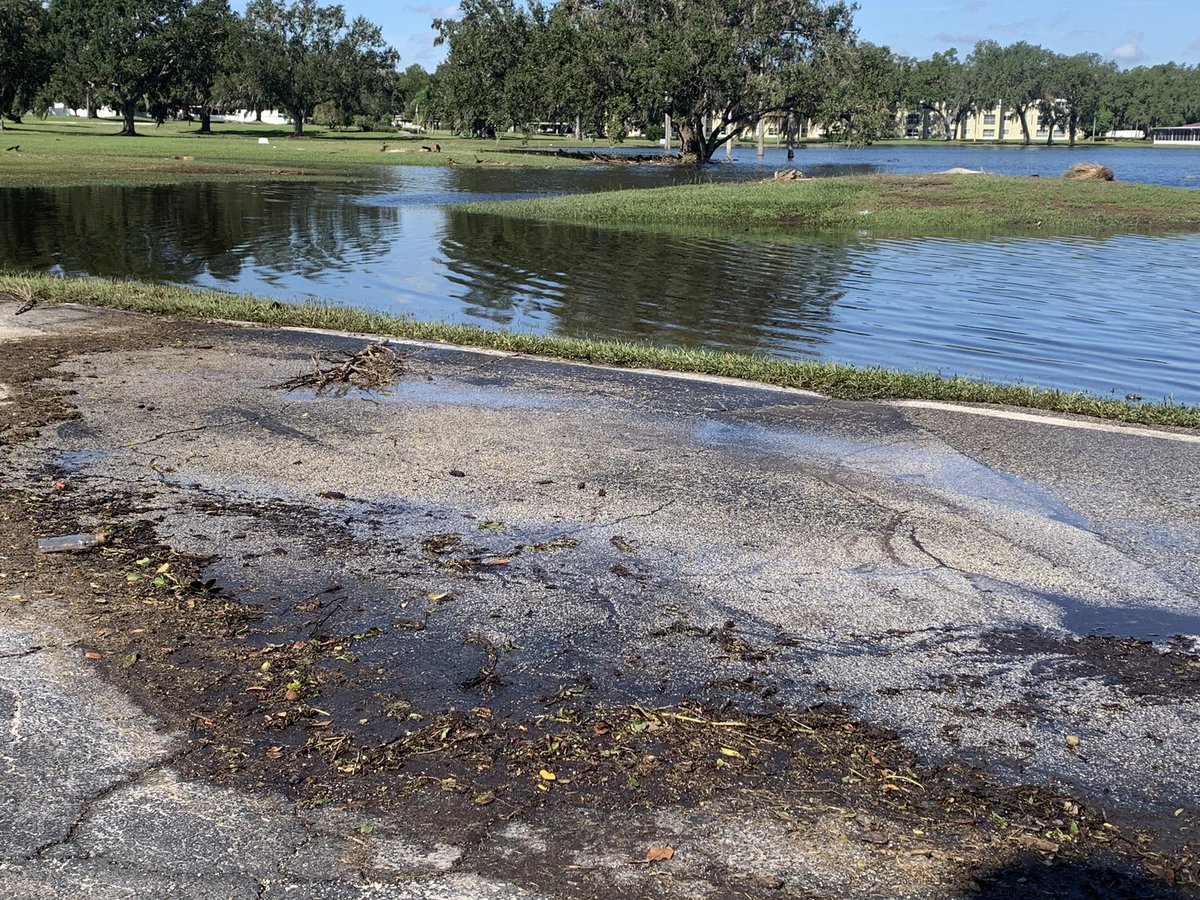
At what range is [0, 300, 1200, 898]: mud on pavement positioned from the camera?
136 inches

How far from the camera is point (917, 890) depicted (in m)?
3.24

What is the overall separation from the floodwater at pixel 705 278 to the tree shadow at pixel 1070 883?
8.92 meters

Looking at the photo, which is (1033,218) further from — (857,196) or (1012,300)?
(1012,300)

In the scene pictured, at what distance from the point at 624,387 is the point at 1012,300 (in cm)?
1015

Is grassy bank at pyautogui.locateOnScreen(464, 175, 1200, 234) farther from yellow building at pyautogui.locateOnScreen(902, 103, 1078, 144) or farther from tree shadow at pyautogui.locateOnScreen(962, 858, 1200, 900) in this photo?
yellow building at pyautogui.locateOnScreen(902, 103, 1078, 144)

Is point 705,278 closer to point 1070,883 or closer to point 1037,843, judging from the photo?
point 1037,843

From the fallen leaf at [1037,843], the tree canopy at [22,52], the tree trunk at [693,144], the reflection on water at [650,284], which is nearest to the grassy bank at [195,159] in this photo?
the tree canopy at [22,52]

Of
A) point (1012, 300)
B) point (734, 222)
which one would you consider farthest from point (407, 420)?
point (734, 222)

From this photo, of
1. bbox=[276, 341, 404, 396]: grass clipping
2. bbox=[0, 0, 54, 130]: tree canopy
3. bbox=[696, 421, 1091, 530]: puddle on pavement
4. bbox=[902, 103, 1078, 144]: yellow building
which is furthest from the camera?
bbox=[902, 103, 1078, 144]: yellow building

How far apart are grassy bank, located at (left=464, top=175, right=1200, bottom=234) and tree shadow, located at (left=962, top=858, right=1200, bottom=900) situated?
2610 centimetres

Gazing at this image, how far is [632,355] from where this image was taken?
429 inches

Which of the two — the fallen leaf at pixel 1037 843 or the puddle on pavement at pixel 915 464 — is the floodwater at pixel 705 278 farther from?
the fallen leaf at pixel 1037 843

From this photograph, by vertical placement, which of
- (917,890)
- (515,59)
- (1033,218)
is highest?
(515,59)

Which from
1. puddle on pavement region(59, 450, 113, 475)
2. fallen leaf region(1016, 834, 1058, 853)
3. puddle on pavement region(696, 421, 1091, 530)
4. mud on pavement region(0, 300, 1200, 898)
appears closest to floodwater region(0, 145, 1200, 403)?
puddle on pavement region(696, 421, 1091, 530)
